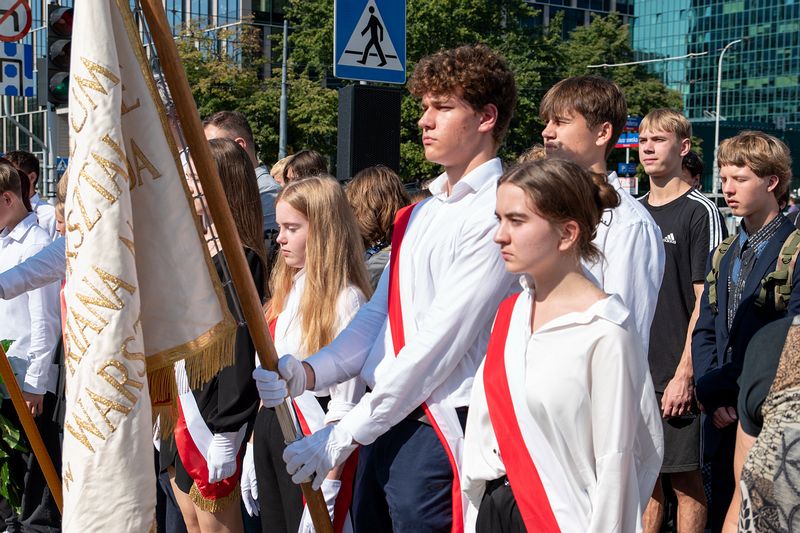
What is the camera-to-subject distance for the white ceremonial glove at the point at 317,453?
296 cm

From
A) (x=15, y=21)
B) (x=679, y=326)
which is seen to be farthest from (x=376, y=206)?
(x=15, y=21)

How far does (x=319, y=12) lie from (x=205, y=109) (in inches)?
390

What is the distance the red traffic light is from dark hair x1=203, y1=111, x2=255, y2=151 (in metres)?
1.24

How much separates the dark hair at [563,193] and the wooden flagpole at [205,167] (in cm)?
76

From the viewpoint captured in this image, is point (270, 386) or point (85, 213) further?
point (270, 386)

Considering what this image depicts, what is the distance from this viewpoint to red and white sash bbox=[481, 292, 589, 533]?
2557 mm

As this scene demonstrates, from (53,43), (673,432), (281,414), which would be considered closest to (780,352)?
(281,414)

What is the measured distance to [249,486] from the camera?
4172 millimetres

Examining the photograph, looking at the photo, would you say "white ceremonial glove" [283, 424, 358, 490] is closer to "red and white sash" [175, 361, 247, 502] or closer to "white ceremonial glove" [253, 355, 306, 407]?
"white ceremonial glove" [253, 355, 306, 407]

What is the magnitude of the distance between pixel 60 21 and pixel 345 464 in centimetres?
431

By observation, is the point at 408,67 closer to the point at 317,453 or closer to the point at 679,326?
the point at 679,326

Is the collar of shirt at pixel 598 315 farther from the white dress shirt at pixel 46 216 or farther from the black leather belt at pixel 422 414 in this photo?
the white dress shirt at pixel 46 216

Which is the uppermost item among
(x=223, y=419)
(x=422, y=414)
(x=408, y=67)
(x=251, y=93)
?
(x=408, y=67)

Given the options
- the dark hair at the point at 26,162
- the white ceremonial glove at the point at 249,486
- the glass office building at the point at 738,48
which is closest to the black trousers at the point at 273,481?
the white ceremonial glove at the point at 249,486
